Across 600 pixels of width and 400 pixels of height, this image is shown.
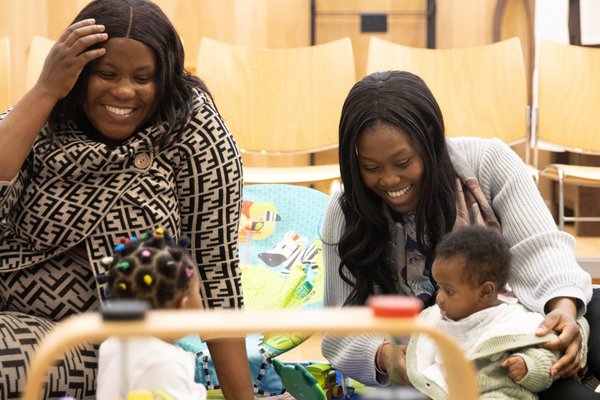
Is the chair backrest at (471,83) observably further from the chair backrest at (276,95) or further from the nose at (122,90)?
the nose at (122,90)

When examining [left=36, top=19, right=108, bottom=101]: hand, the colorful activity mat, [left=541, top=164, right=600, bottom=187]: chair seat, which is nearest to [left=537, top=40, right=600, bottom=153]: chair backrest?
[left=541, top=164, right=600, bottom=187]: chair seat

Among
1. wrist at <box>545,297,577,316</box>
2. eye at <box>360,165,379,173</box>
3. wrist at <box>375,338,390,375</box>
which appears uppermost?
eye at <box>360,165,379,173</box>

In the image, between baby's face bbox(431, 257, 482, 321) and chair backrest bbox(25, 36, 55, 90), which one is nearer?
baby's face bbox(431, 257, 482, 321)

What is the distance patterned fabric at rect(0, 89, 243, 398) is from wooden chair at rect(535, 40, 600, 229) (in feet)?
7.20

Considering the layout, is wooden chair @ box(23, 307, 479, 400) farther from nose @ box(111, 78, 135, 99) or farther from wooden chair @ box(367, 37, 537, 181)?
wooden chair @ box(367, 37, 537, 181)

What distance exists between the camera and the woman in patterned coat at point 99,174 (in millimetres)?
1771

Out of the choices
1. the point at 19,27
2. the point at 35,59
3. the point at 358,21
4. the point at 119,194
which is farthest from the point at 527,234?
the point at 19,27

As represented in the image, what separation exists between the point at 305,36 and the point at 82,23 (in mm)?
3177

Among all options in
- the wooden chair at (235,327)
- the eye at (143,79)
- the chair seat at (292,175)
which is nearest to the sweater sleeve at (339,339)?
the eye at (143,79)

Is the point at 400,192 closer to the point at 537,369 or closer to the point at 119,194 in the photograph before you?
the point at 537,369

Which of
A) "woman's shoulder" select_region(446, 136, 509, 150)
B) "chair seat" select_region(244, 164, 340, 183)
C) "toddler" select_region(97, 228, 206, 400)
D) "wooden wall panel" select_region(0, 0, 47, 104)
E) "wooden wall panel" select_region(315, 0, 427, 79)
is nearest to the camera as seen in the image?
"toddler" select_region(97, 228, 206, 400)

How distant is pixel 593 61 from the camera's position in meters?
3.88

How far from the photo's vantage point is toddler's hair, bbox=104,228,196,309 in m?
1.39

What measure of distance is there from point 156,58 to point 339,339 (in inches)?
28.4
